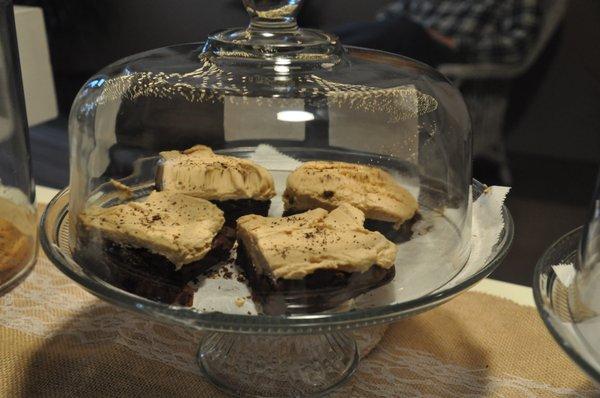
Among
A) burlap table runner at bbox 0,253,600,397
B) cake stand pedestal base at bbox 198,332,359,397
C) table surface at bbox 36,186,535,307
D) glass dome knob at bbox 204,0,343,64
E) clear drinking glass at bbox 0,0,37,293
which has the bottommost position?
table surface at bbox 36,186,535,307

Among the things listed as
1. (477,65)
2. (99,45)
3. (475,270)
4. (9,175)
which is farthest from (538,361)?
(99,45)

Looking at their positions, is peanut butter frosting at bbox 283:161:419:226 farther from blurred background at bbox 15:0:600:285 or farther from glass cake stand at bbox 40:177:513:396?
blurred background at bbox 15:0:600:285

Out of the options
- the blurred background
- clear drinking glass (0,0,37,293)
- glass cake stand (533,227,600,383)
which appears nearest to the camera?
glass cake stand (533,227,600,383)

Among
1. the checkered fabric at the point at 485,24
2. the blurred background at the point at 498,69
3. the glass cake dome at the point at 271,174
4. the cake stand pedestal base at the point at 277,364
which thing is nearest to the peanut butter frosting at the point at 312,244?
the glass cake dome at the point at 271,174

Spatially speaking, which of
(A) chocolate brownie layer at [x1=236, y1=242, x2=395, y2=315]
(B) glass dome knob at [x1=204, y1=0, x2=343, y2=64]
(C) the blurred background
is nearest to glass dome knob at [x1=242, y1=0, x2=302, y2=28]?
(B) glass dome knob at [x1=204, y1=0, x2=343, y2=64]

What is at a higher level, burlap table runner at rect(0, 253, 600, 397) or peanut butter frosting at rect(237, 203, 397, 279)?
peanut butter frosting at rect(237, 203, 397, 279)

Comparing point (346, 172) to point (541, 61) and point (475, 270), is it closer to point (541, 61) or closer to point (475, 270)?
point (475, 270)

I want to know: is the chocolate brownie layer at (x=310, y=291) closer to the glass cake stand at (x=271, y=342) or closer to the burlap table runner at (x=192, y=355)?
the glass cake stand at (x=271, y=342)
